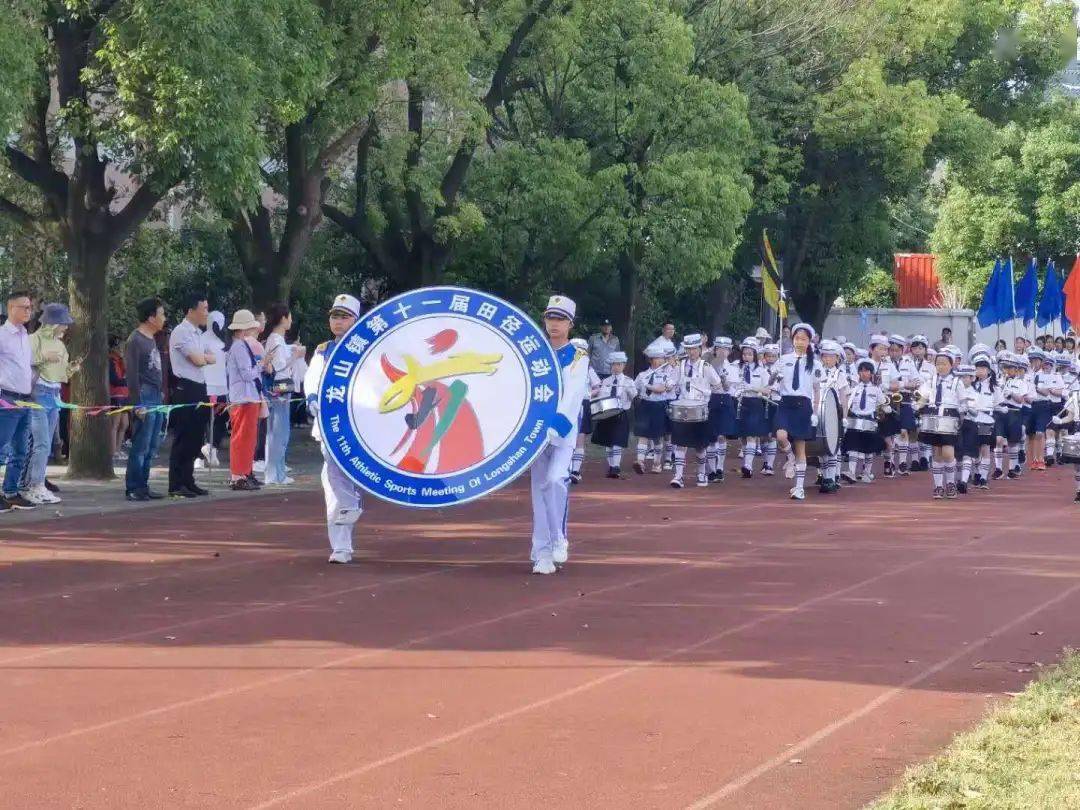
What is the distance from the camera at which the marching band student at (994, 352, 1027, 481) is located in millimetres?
24406

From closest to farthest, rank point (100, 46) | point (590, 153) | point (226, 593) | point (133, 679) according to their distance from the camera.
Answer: point (133, 679), point (226, 593), point (100, 46), point (590, 153)

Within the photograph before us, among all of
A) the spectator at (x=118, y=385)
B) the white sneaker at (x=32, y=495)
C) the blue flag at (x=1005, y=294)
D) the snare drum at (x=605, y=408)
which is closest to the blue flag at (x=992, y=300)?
the blue flag at (x=1005, y=294)

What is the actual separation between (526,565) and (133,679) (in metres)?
4.88

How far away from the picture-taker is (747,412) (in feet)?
74.4

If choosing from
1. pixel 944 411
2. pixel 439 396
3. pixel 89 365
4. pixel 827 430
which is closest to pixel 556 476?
pixel 439 396

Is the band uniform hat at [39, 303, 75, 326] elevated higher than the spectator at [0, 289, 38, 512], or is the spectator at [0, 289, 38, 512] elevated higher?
the band uniform hat at [39, 303, 75, 326]

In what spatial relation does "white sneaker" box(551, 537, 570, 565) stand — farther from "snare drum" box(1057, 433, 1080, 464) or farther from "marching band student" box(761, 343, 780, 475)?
"marching band student" box(761, 343, 780, 475)

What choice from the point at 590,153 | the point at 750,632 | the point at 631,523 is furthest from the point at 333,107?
the point at 750,632

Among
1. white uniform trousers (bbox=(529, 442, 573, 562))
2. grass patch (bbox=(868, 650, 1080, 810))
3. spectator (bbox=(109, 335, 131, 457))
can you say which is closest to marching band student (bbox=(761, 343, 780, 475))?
spectator (bbox=(109, 335, 131, 457))

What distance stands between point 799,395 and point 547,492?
803 centimetres

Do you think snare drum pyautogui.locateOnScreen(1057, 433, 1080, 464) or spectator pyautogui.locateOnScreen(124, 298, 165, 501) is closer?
spectator pyautogui.locateOnScreen(124, 298, 165, 501)

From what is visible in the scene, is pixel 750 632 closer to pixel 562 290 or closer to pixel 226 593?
pixel 226 593

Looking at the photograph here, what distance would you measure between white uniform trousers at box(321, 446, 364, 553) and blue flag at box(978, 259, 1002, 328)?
28.3 m

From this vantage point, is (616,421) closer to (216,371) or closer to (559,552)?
(216,371)
